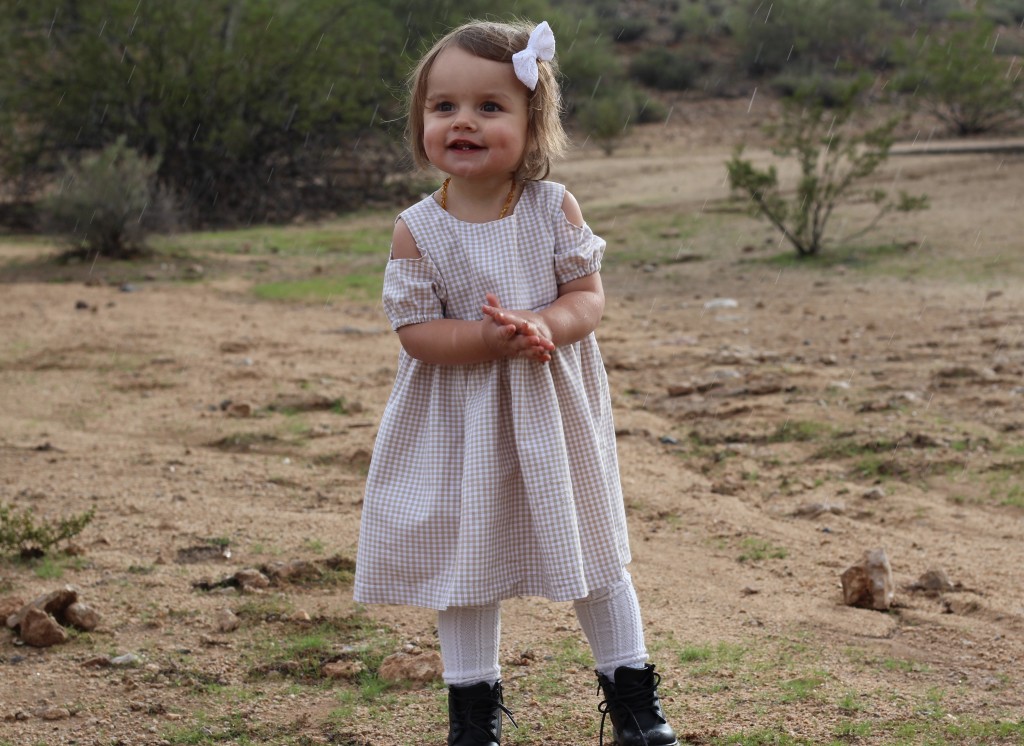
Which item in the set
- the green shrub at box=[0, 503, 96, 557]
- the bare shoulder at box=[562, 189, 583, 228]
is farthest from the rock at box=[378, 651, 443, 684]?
the green shrub at box=[0, 503, 96, 557]

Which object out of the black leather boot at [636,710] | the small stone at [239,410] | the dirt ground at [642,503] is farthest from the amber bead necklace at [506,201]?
the small stone at [239,410]

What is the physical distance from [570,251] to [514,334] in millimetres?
313

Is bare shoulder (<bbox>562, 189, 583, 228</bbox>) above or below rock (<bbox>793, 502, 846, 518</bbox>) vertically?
above

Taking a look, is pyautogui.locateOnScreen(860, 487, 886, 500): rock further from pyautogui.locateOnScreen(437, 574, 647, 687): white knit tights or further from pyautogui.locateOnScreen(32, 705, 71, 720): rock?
pyautogui.locateOnScreen(32, 705, 71, 720): rock

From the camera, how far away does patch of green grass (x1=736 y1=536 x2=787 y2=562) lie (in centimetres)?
387

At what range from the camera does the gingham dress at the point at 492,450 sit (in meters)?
2.42

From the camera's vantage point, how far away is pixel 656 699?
2.58 meters

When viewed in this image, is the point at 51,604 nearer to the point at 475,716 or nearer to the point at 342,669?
the point at 342,669

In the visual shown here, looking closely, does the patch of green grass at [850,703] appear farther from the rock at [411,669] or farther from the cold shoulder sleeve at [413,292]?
the cold shoulder sleeve at [413,292]

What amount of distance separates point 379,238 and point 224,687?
9749mm

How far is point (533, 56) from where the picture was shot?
2457mm

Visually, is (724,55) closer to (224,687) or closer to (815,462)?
(815,462)

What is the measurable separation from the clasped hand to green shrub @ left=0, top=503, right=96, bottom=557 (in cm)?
193

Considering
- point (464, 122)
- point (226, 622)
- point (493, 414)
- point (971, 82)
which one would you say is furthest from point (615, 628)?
point (971, 82)
